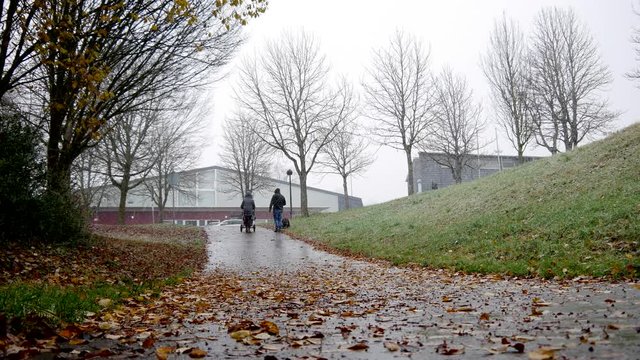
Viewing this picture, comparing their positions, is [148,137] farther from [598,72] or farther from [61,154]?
[598,72]

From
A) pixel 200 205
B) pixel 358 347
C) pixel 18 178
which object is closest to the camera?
pixel 358 347

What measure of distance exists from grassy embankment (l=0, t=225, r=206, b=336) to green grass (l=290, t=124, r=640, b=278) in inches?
236

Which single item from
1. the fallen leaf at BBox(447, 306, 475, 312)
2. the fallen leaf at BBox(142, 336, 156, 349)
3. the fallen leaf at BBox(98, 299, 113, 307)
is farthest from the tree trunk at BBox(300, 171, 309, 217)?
the fallen leaf at BBox(142, 336, 156, 349)

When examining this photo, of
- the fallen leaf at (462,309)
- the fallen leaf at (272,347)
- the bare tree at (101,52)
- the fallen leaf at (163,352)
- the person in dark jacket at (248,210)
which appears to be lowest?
the fallen leaf at (462,309)

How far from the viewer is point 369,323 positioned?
14.1 ft

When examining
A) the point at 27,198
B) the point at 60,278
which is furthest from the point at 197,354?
the point at 27,198

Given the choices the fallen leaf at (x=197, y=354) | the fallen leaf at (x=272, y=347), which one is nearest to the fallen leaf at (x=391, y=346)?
the fallen leaf at (x=272, y=347)

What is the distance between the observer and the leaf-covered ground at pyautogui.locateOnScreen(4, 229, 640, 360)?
315cm

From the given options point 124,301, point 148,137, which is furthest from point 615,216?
point 148,137

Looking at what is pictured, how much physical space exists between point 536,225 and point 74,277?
9728 mm

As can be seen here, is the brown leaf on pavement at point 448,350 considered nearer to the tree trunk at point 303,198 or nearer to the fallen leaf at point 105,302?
the fallen leaf at point 105,302

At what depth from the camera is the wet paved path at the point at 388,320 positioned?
3.16 m

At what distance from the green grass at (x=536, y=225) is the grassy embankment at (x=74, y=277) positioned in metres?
6.01

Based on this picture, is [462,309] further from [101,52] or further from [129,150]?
[129,150]
